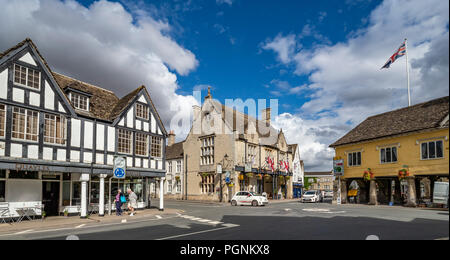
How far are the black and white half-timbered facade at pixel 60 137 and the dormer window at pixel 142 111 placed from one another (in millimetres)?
77

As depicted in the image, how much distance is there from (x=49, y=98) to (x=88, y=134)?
3250 mm

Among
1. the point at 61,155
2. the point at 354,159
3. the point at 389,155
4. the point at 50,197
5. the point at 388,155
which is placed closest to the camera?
the point at 61,155

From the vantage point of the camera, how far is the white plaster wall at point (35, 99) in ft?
59.1

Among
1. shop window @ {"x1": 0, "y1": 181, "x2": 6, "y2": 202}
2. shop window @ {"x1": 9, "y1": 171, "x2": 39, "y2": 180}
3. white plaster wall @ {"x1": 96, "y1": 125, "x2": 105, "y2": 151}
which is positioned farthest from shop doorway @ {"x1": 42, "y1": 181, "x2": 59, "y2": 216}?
white plaster wall @ {"x1": 96, "y1": 125, "x2": 105, "y2": 151}

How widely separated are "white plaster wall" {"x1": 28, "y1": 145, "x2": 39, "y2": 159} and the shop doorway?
332 cm

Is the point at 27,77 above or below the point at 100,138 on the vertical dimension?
above

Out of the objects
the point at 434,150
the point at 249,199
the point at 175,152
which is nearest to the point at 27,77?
the point at 434,150

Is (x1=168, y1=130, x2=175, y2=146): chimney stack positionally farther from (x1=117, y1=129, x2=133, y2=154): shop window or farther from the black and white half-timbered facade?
(x1=117, y1=129, x2=133, y2=154): shop window

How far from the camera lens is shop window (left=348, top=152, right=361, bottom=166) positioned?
30.2 metres

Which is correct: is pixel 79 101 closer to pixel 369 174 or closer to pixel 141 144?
pixel 141 144

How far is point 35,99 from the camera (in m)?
18.2

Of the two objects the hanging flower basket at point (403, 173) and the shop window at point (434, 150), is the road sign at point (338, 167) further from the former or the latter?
the shop window at point (434, 150)
